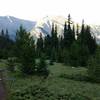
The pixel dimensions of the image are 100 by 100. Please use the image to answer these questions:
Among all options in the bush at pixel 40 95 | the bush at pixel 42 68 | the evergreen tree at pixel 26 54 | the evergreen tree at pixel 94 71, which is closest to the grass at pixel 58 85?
the bush at pixel 40 95

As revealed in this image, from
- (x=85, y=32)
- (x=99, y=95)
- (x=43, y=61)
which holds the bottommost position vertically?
(x=99, y=95)

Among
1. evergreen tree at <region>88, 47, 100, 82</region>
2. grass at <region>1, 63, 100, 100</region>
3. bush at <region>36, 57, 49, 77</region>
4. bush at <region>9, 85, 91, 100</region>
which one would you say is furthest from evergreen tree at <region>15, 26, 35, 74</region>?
bush at <region>9, 85, 91, 100</region>

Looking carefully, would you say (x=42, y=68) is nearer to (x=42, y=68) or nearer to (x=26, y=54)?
(x=42, y=68)

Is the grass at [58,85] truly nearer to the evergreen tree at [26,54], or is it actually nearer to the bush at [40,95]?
the bush at [40,95]

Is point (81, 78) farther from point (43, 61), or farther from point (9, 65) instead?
point (9, 65)

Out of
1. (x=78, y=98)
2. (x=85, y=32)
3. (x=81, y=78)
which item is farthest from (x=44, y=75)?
(x=85, y=32)

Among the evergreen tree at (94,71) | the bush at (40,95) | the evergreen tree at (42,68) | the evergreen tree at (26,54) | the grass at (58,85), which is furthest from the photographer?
the evergreen tree at (94,71)

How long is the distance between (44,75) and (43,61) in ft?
6.14

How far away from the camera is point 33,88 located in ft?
96.7

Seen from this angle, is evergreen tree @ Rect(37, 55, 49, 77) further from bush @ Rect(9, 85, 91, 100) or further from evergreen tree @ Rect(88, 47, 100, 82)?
bush @ Rect(9, 85, 91, 100)

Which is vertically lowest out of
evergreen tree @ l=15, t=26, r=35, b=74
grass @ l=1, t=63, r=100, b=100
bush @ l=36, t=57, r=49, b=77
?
grass @ l=1, t=63, r=100, b=100

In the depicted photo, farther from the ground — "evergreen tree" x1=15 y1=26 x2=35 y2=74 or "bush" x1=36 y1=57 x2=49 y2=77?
"evergreen tree" x1=15 y1=26 x2=35 y2=74

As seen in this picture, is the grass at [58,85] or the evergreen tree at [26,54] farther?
the evergreen tree at [26,54]

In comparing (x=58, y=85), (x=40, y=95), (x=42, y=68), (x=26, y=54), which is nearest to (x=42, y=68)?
(x=42, y=68)
